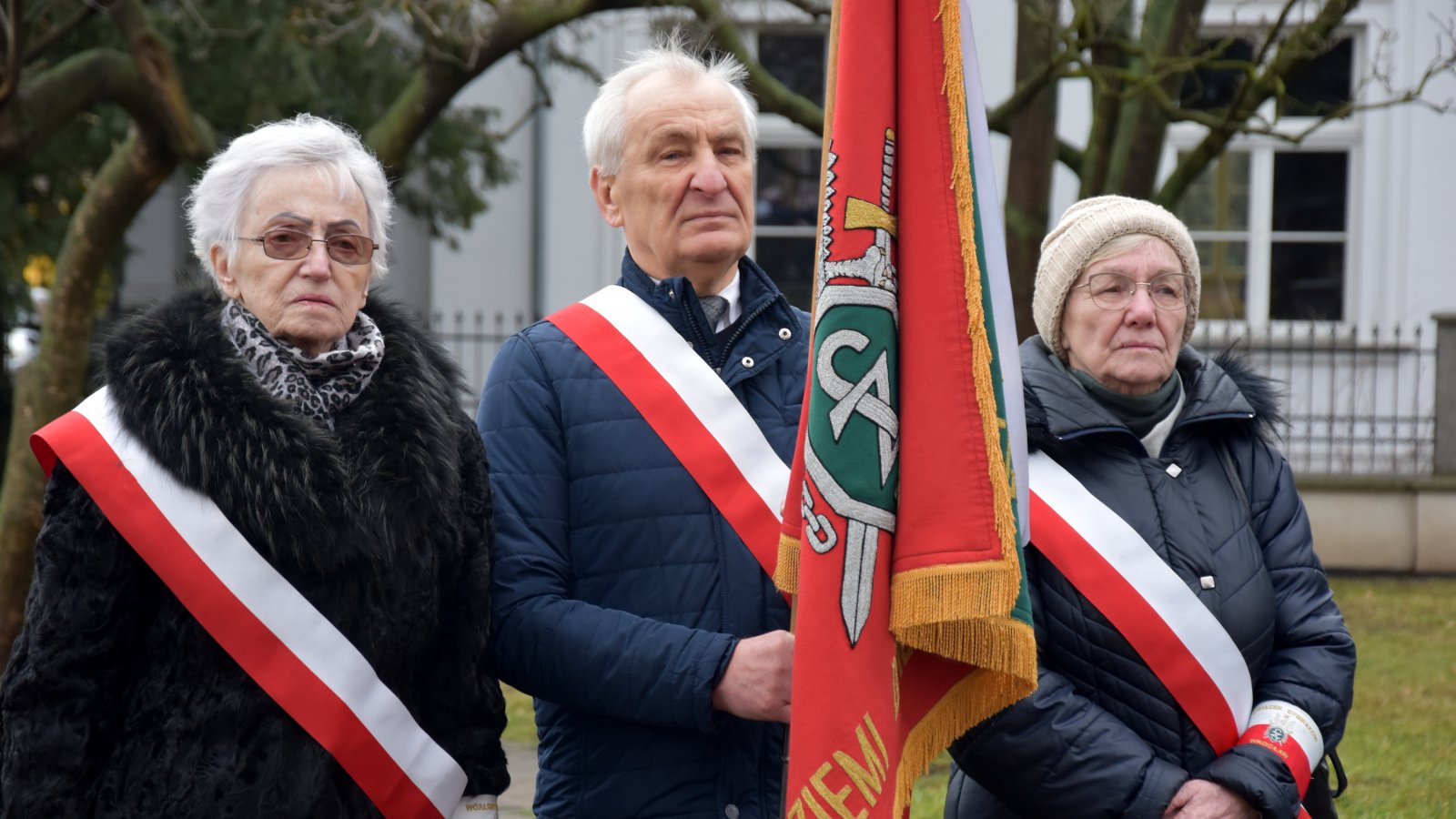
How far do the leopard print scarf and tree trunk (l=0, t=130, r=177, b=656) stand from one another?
4.62 meters

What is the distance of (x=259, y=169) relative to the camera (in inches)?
102

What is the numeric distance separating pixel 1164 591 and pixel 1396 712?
184 inches

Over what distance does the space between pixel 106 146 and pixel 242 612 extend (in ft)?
29.5

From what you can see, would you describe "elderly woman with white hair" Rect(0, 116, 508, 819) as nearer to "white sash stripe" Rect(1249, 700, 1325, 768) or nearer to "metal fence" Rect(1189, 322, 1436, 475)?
"white sash stripe" Rect(1249, 700, 1325, 768)

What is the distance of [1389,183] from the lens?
12.2 metres

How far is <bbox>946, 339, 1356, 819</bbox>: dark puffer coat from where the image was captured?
272 cm

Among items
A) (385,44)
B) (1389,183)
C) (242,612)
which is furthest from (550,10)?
(1389,183)

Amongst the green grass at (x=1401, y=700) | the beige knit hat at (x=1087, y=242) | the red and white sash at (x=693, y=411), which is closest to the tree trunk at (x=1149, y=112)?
the green grass at (x=1401, y=700)

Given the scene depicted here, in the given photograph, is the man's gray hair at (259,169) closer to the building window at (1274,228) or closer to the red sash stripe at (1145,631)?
the red sash stripe at (1145,631)

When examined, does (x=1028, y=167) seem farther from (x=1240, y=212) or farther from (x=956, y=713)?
(x=1240, y=212)

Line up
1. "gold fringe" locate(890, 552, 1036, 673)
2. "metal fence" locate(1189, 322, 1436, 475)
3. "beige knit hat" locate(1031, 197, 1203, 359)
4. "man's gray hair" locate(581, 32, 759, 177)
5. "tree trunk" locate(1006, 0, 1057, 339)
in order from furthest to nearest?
"metal fence" locate(1189, 322, 1436, 475)
"tree trunk" locate(1006, 0, 1057, 339)
"beige knit hat" locate(1031, 197, 1203, 359)
"man's gray hair" locate(581, 32, 759, 177)
"gold fringe" locate(890, 552, 1036, 673)

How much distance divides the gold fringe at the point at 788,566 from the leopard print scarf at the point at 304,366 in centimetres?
74

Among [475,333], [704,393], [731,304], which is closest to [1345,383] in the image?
[475,333]

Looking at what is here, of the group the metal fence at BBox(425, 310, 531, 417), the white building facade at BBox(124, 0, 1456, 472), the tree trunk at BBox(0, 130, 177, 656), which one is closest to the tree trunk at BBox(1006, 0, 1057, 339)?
the tree trunk at BBox(0, 130, 177, 656)
